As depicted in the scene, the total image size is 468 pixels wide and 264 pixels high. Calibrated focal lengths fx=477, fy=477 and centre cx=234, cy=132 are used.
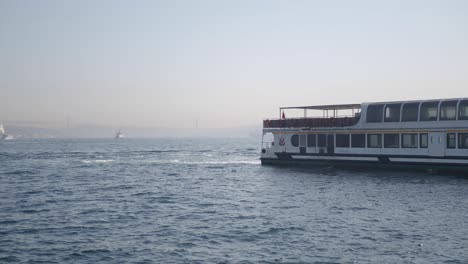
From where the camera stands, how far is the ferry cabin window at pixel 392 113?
45.9 metres

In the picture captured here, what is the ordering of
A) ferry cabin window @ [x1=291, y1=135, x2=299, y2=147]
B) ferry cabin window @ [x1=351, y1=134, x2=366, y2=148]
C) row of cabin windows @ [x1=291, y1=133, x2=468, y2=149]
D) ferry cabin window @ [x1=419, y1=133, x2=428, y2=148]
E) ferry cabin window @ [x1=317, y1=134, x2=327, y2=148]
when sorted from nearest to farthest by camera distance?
row of cabin windows @ [x1=291, y1=133, x2=468, y2=149] < ferry cabin window @ [x1=419, y1=133, x2=428, y2=148] < ferry cabin window @ [x1=351, y1=134, x2=366, y2=148] < ferry cabin window @ [x1=317, y1=134, x2=327, y2=148] < ferry cabin window @ [x1=291, y1=135, x2=299, y2=147]

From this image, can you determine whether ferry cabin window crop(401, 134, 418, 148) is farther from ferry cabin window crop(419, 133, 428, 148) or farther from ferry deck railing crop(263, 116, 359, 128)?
ferry deck railing crop(263, 116, 359, 128)

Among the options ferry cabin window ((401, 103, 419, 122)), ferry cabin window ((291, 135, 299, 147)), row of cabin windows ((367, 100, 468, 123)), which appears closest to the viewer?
row of cabin windows ((367, 100, 468, 123))

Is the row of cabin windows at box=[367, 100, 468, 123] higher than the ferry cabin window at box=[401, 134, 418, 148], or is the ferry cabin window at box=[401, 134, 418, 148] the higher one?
the row of cabin windows at box=[367, 100, 468, 123]

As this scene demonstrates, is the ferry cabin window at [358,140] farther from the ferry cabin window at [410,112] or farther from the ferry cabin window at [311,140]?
the ferry cabin window at [311,140]

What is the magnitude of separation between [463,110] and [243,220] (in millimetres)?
25794

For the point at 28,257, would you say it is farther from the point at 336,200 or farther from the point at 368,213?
the point at 336,200

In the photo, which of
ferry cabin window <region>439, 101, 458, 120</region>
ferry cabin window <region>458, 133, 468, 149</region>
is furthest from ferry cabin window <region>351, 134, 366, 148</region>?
ferry cabin window <region>458, 133, 468, 149</region>

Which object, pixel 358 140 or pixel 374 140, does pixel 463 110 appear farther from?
pixel 358 140

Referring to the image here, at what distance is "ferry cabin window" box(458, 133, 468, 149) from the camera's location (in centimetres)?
4138

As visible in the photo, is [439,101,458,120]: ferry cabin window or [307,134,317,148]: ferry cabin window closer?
[439,101,458,120]: ferry cabin window

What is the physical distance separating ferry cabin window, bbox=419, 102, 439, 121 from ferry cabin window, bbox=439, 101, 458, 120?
586 millimetres

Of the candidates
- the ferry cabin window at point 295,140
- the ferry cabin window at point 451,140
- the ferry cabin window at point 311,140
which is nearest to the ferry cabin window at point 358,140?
the ferry cabin window at point 311,140

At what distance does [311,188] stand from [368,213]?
11.1 metres
